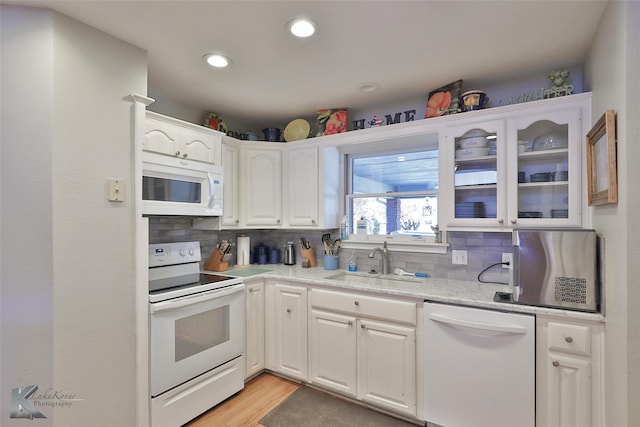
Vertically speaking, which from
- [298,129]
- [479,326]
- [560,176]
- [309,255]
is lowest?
[479,326]

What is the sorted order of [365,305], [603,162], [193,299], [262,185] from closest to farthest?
1. [603,162]
2. [193,299]
3. [365,305]
4. [262,185]

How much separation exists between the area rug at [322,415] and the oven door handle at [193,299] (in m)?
0.90

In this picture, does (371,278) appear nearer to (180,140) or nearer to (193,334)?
(193,334)

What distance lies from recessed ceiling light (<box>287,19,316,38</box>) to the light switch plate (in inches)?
52.0

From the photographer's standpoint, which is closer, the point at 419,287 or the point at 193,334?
the point at 193,334

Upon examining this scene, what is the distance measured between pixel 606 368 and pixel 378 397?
130 cm

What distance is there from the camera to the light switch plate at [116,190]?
5.76ft

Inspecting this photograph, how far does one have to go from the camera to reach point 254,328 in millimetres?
2590

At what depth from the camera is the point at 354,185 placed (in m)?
3.17

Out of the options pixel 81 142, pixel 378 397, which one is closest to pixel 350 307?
pixel 378 397

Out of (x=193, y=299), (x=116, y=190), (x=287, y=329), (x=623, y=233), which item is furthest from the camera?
(x=287, y=329)

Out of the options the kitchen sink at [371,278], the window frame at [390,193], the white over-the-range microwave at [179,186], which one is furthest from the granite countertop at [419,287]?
the white over-the-range microwave at [179,186]

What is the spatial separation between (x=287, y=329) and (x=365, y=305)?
30.7 inches

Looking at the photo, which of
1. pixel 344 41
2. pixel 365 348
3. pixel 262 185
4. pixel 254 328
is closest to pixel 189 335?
pixel 254 328
